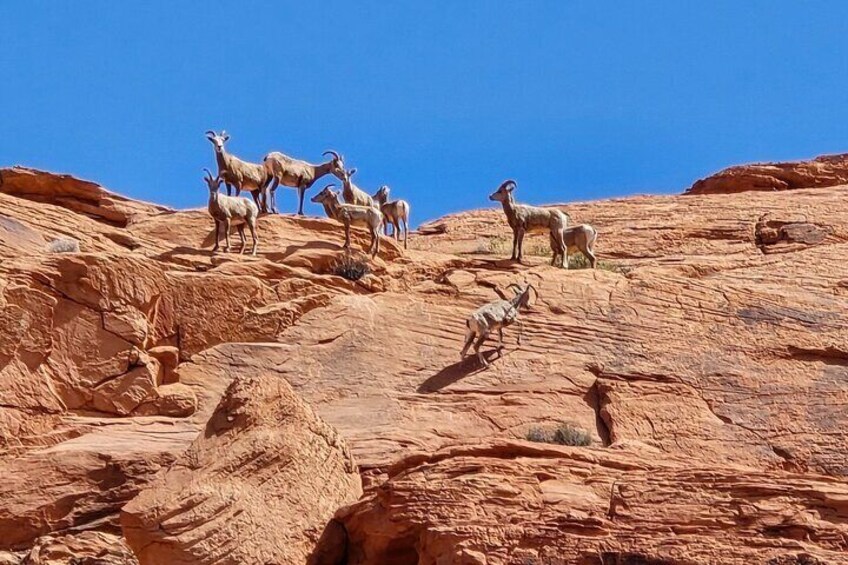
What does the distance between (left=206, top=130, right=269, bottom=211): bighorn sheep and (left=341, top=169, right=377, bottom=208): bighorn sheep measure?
5.06ft

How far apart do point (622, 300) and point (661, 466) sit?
23.8 feet

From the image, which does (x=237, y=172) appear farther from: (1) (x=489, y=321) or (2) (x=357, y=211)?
(1) (x=489, y=321)

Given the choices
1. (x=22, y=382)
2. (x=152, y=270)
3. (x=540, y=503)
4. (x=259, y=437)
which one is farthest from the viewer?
(x=152, y=270)

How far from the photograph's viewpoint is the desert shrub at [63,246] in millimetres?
25344

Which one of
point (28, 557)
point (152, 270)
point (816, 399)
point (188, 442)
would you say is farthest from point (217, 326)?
point (816, 399)

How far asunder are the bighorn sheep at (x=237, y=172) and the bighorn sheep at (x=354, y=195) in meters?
1.54

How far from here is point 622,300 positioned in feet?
84.6

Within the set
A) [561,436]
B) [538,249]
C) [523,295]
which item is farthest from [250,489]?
[538,249]

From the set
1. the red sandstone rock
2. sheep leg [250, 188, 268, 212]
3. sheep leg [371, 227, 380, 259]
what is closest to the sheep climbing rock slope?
sheep leg [371, 227, 380, 259]

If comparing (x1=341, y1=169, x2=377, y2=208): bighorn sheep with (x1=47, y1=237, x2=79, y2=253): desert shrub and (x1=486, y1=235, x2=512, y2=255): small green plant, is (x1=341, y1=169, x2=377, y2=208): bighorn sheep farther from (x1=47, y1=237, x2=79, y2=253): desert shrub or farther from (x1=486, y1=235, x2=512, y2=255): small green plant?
(x1=47, y1=237, x2=79, y2=253): desert shrub

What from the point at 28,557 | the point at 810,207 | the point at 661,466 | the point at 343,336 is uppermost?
the point at 810,207

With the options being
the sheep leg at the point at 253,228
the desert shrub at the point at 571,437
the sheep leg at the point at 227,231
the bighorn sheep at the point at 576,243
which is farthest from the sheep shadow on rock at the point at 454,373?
the sheep leg at the point at 227,231

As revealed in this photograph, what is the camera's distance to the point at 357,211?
28406 mm

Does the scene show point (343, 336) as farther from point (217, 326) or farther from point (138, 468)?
point (138, 468)
